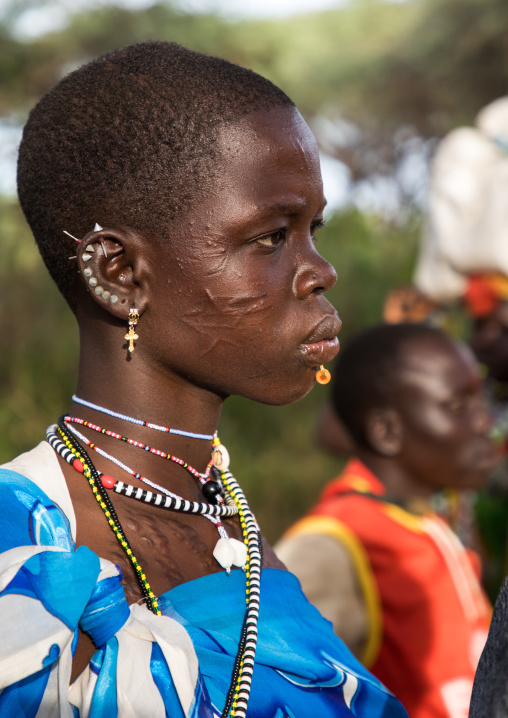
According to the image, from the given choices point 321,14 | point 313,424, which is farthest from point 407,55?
point 313,424

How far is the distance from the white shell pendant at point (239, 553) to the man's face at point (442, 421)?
1.80 metres

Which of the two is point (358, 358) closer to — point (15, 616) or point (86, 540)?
point (86, 540)

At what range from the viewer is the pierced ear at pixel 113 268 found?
4.79 feet

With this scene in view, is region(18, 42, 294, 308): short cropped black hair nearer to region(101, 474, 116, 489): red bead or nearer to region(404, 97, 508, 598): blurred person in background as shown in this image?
region(101, 474, 116, 489): red bead

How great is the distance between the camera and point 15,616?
3.88 ft

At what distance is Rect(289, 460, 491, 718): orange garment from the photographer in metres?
2.71

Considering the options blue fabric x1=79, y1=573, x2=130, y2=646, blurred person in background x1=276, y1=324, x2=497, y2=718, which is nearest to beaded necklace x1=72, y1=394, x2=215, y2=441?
blue fabric x1=79, y1=573, x2=130, y2=646

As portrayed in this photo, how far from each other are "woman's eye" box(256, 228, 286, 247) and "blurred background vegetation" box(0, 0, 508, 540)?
2817mm

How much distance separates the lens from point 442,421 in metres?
3.26

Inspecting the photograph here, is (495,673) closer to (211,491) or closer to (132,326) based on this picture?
(211,491)

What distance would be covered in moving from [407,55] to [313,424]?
8146mm

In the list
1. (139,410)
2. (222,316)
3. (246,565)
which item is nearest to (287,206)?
(222,316)

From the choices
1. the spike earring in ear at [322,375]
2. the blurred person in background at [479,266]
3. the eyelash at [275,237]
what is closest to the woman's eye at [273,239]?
the eyelash at [275,237]

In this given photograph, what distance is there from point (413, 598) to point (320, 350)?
1633mm
